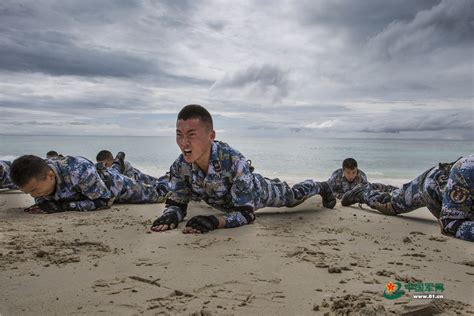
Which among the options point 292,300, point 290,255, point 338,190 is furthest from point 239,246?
point 338,190

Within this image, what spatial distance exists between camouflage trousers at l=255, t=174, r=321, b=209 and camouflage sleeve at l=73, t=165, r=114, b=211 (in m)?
2.08

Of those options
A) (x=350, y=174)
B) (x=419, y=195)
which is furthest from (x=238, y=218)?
(x=350, y=174)

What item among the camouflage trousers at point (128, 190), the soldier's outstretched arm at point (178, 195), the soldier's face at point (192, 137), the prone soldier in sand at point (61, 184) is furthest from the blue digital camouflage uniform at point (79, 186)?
the soldier's face at point (192, 137)

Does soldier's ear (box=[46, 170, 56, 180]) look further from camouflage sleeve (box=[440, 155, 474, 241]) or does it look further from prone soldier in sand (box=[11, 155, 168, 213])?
camouflage sleeve (box=[440, 155, 474, 241])

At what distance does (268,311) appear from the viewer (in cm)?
183

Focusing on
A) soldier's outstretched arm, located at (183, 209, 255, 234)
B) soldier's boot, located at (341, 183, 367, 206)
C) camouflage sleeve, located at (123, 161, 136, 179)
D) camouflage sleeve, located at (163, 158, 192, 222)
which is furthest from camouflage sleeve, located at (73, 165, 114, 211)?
soldier's boot, located at (341, 183, 367, 206)

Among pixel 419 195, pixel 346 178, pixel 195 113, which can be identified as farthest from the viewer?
pixel 346 178

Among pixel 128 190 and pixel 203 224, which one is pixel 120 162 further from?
pixel 203 224

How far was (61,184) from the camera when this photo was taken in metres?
4.99

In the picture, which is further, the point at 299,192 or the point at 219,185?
the point at 299,192

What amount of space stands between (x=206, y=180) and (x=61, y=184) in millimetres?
2100

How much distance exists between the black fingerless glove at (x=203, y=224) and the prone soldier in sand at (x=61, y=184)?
81.4 inches

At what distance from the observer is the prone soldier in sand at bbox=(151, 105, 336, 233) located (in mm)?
3730

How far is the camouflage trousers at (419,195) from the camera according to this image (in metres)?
4.10
